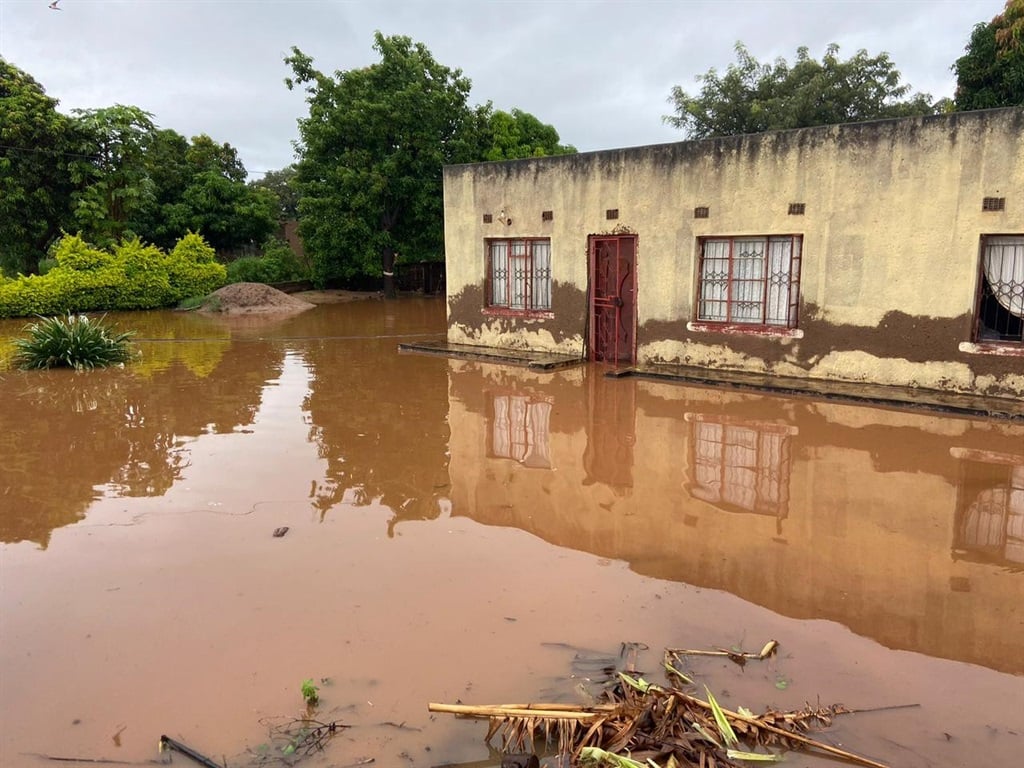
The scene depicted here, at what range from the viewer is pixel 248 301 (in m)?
23.2

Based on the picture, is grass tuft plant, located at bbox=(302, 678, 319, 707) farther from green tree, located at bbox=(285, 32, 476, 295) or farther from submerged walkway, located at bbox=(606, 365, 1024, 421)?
green tree, located at bbox=(285, 32, 476, 295)

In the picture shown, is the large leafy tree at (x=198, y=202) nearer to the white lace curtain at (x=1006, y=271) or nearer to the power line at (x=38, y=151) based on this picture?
the power line at (x=38, y=151)

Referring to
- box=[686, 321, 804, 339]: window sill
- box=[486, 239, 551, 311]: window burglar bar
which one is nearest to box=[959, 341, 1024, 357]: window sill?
box=[686, 321, 804, 339]: window sill

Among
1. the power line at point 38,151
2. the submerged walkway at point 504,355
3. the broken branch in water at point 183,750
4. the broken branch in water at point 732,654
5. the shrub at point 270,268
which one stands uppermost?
the power line at point 38,151

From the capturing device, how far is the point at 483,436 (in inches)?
326

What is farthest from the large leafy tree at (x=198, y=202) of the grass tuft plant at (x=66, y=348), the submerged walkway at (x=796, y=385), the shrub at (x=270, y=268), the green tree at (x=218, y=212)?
the submerged walkway at (x=796, y=385)

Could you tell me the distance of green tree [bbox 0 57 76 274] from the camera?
2281 centimetres

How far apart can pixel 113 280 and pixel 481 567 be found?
21.3 metres

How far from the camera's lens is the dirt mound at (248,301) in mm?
22906

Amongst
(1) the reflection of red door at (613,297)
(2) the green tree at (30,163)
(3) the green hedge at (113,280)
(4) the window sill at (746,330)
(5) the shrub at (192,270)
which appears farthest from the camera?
(5) the shrub at (192,270)

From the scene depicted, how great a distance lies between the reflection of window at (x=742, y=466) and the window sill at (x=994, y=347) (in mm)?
2839

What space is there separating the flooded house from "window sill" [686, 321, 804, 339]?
0.06 ft

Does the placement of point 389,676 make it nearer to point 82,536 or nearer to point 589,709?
point 589,709

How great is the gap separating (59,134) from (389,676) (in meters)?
26.1
